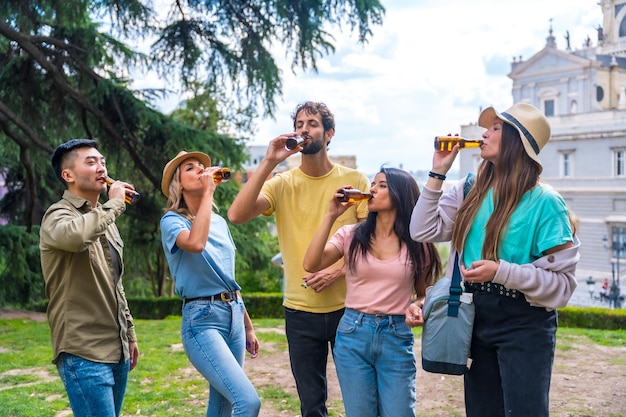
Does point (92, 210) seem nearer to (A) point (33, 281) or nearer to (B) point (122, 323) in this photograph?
(B) point (122, 323)

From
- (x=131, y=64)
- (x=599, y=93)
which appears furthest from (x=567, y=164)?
(x=131, y=64)

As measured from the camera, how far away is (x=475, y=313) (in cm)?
300

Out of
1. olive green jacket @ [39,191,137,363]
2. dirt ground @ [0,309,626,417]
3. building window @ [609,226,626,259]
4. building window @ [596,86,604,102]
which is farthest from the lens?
building window @ [596,86,604,102]

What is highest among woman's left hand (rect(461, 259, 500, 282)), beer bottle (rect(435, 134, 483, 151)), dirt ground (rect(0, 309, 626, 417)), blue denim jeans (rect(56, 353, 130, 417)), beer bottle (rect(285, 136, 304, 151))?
beer bottle (rect(285, 136, 304, 151))

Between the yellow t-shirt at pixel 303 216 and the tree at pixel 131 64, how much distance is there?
18.1 ft

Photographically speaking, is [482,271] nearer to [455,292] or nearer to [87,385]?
[455,292]

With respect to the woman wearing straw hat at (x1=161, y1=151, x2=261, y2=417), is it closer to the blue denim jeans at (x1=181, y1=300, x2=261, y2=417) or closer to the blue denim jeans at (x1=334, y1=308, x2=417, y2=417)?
the blue denim jeans at (x1=181, y1=300, x2=261, y2=417)

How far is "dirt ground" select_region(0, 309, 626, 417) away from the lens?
19.2ft

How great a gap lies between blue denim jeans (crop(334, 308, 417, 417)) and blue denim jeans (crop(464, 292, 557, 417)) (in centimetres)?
47

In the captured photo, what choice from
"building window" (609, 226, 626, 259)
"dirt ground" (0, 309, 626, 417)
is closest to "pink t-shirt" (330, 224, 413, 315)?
"dirt ground" (0, 309, 626, 417)

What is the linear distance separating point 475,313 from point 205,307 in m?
1.29

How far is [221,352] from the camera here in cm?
349

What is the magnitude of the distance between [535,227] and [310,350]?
4.68 ft

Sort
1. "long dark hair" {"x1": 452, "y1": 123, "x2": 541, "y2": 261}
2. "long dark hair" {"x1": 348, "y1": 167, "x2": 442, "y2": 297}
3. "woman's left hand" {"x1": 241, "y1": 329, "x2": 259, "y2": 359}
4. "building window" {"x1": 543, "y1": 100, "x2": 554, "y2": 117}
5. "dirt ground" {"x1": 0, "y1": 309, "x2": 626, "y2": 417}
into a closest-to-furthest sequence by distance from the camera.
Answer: "long dark hair" {"x1": 452, "y1": 123, "x2": 541, "y2": 261} → "long dark hair" {"x1": 348, "y1": 167, "x2": 442, "y2": 297} → "woman's left hand" {"x1": 241, "y1": 329, "x2": 259, "y2": 359} → "dirt ground" {"x1": 0, "y1": 309, "x2": 626, "y2": 417} → "building window" {"x1": 543, "y1": 100, "x2": 554, "y2": 117}
